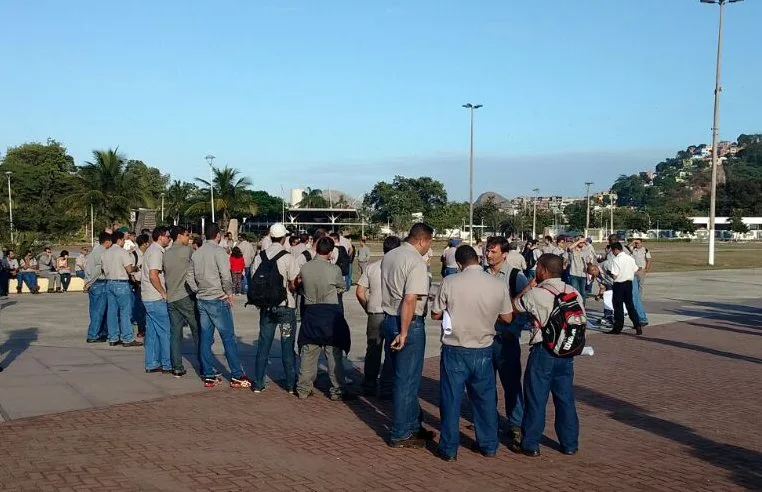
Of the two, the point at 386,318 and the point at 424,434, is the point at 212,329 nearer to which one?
the point at 386,318

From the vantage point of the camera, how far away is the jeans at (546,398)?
22.8 feet

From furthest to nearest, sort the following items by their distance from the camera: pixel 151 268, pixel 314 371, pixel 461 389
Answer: pixel 151 268
pixel 314 371
pixel 461 389

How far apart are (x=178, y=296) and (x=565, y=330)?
5.16 m

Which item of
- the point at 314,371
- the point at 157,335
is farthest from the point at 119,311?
the point at 314,371

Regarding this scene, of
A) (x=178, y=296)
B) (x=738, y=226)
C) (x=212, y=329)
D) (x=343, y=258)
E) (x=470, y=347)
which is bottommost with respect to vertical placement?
(x=212, y=329)

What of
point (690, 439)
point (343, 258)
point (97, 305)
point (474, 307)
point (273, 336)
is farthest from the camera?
point (343, 258)

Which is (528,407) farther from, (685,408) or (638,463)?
(685,408)

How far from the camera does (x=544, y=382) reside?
6.96 metres

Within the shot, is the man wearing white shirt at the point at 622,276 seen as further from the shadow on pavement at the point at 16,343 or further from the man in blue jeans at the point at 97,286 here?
the shadow on pavement at the point at 16,343

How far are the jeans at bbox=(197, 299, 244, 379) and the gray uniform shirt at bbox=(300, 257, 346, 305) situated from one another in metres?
1.17

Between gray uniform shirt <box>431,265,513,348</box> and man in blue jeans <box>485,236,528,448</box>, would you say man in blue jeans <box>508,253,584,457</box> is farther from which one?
man in blue jeans <box>485,236,528,448</box>

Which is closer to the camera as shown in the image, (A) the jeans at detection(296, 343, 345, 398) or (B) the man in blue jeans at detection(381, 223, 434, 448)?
(B) the man in blue jeans at detection(381, 223, 434, 448)

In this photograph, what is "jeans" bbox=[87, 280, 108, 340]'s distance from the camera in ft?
42.2

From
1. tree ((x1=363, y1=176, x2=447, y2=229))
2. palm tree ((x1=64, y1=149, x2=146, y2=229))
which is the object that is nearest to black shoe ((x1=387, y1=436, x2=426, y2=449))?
palm tree ((x1=64, y1=149, x2=146, y2=229))
